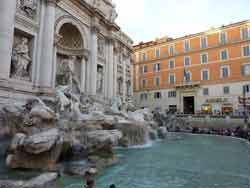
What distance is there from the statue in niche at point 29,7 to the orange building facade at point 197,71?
21.8m

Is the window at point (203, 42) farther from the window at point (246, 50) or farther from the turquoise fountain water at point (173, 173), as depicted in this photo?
the turquoise fountain water at point (173, 173)

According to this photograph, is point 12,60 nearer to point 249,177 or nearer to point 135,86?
point 249,177

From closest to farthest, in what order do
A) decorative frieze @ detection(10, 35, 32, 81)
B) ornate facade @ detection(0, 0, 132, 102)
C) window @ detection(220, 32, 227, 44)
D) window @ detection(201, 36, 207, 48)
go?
ornate facade @ detection(0, 0, 132, 102), decorative frieze @ detection(10, 35, 32, 81), window @ detection(220, 32, 227, 44), window @ detection(201, 36, 207, 48)

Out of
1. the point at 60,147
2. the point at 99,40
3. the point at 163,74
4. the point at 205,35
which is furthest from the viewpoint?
the point at 163,74

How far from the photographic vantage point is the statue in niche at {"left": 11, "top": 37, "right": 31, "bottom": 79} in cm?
1129

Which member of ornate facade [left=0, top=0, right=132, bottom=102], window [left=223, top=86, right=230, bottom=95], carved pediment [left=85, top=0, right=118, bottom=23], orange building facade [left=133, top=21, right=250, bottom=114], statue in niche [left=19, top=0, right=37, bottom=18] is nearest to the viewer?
ornate facade [left=0, top=0, right=132, bottom=102]

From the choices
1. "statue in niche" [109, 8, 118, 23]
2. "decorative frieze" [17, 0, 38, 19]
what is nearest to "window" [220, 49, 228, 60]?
"statue in niche" [109, 8, 118, 23]

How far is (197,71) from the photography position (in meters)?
29.3

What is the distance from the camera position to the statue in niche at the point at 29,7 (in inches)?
467

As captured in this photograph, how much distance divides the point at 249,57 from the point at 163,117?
43.2ft

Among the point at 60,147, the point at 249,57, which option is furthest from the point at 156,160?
the point at 249,57

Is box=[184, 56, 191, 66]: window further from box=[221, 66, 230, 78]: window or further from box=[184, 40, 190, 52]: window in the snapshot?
box=[221, 66, 230, 78]: window

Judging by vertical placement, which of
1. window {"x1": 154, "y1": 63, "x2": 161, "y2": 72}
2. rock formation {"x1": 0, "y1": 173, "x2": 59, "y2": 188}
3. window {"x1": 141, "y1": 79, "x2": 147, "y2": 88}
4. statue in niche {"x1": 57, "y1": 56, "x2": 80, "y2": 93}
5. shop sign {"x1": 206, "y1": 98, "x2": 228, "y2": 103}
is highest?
window {"x1": 154, "y1": 63, "x2": 161, "y2": 72}

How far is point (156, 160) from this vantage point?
7.40 meters
